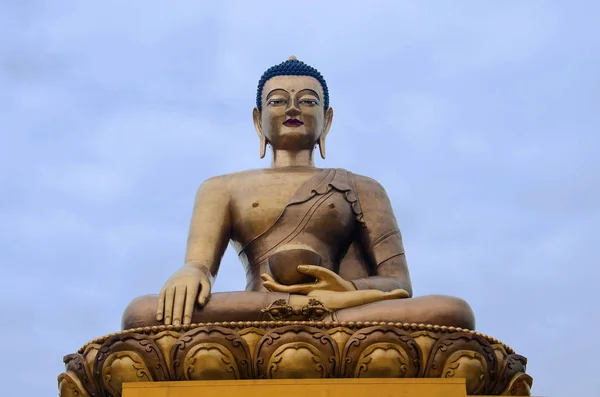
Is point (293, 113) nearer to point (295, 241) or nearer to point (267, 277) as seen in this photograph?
point (295, 241)

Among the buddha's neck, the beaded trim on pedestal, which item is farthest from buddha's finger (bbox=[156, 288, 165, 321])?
the buddha's neck

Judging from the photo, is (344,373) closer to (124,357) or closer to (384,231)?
(124,357)

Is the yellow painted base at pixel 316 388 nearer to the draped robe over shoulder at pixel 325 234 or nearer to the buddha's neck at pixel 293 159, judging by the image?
Result: the draped robe over shoulder at pixel 325 234

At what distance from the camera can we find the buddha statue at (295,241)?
6.68 m

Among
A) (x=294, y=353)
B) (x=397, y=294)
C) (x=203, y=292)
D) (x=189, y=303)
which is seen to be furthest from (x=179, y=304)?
(x=397, y=294)

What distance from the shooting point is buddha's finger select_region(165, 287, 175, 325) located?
21.9ft

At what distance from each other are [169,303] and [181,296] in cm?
9

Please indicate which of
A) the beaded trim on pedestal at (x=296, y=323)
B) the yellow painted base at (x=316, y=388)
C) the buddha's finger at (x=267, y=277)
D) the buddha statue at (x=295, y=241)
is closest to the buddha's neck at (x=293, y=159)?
the buddha statue at (x=295, y=241)

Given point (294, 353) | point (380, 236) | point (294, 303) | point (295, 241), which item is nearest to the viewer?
point (294, 353)

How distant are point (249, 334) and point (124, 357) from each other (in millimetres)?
765

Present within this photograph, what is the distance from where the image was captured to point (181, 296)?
268 inches

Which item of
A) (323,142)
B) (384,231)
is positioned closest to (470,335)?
(384,231)

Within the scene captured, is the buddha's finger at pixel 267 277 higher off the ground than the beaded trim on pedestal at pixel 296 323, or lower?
higher

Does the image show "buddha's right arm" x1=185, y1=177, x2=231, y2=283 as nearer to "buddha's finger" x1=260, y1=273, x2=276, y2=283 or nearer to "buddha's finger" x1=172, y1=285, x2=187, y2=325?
"buddha's finger" x1=260, y1=273, x2=276, y2=283
